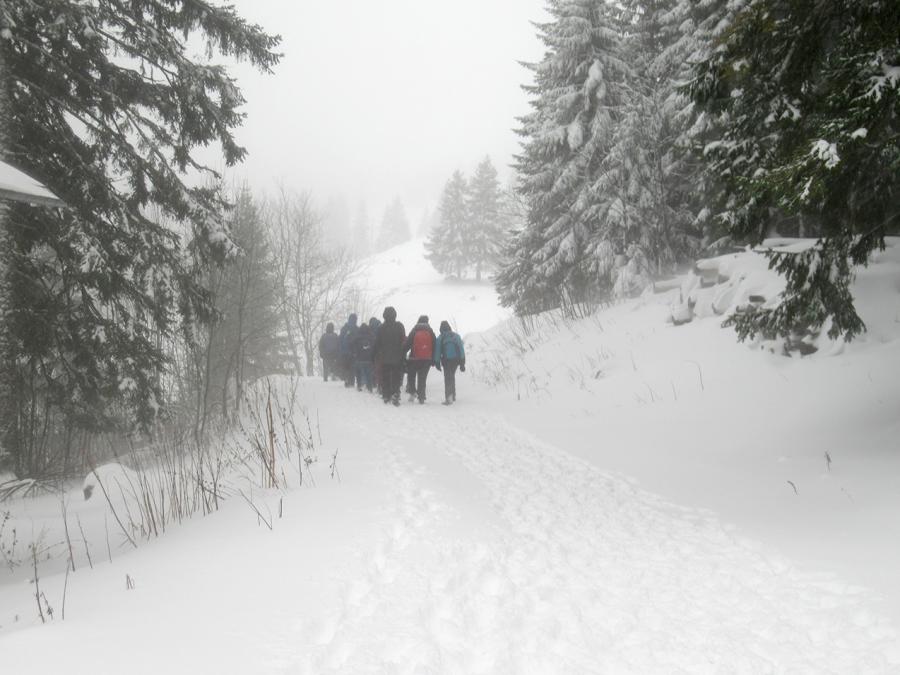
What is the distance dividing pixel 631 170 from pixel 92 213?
13.4 metres

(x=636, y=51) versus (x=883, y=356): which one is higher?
(x=636, y=51)

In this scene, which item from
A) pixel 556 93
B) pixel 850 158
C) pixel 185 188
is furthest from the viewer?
pixel 556 93

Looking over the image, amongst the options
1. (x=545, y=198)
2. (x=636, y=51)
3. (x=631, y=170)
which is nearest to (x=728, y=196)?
(x=631, y=170)

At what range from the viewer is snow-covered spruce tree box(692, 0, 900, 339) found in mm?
3457

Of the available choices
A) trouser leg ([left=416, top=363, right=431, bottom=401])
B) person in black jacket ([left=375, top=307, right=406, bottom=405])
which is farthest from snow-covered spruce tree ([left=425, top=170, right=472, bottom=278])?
trouser leg ([left=416, top=363, right=431, bottom=401])

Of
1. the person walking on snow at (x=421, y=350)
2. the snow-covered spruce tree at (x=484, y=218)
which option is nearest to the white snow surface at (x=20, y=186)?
the person walking on snow at (x=421, y=350)

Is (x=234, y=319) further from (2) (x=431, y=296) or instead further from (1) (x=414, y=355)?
(2) (x=431, y=296)

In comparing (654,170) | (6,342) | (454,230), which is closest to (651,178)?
(654,170)

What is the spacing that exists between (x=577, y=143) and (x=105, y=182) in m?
13.0

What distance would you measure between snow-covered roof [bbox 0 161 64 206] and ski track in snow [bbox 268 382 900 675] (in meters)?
3.57

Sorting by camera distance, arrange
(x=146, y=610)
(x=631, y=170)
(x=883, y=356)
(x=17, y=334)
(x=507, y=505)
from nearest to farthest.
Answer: (x=146, y=610) → (x=507, y=505) → (x=883, y=356) → (x=17, y=334) → (x=631, y=170)

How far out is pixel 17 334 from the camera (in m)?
6.74

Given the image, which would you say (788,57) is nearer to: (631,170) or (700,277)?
(700,277)

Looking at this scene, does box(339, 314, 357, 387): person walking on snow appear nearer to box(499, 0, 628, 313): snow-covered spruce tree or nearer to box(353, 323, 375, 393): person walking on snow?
box(353, 323, 375, 393): person walking on snow
